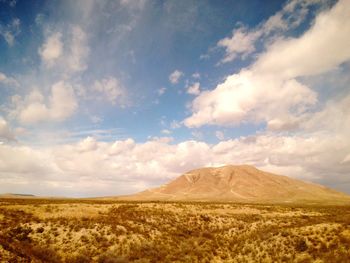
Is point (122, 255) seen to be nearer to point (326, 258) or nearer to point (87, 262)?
point (87, 262)

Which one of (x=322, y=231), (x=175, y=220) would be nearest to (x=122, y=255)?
(x=175, y=220)

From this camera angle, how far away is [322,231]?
33.8 metres

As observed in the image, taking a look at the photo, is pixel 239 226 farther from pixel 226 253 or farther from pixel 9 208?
pixel 9 208

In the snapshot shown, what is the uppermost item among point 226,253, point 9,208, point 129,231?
point 9,208

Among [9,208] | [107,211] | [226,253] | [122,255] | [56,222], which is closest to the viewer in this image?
[122,255]

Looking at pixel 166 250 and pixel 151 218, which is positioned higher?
pixel 151 218

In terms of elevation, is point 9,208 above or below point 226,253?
above

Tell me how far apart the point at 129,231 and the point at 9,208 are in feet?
65.6

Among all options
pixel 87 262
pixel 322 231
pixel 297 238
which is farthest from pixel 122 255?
pixel 322 231

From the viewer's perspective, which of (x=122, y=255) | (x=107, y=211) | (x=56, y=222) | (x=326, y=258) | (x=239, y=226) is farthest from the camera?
(x=107, y=211)

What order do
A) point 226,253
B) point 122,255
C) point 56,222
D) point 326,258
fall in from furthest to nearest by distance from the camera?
point 56,222
point 226,253
point 122,255
point 326,258

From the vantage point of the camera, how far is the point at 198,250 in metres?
34.8

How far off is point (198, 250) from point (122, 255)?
9411 mm

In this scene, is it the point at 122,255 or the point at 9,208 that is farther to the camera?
the point at 9,208
